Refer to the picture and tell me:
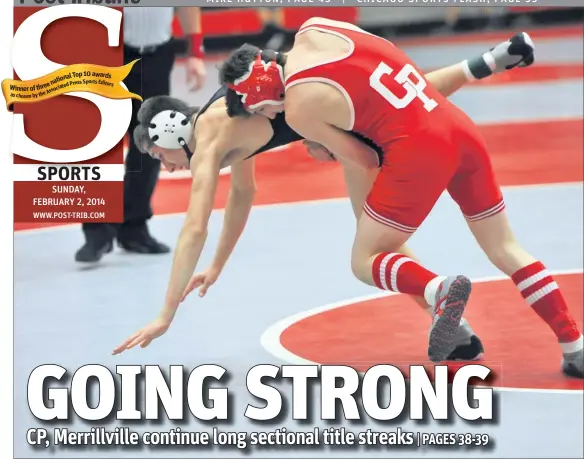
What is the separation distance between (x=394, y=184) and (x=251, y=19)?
290cm

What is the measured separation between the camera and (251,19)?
24.1ft

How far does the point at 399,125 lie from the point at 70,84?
1.11m

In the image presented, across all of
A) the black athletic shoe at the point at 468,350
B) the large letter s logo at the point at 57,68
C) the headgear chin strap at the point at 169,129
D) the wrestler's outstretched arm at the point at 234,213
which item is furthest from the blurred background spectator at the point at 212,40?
the black athletic shoe at the point at 468,350

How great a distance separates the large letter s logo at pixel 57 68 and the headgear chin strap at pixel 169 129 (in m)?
0.15

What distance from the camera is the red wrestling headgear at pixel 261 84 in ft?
15.1

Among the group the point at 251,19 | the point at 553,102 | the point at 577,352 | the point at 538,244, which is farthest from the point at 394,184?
the point at 553,102

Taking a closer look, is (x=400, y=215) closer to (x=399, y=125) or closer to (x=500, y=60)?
(x=399, y=125)

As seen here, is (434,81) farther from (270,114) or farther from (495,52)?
(270,114)

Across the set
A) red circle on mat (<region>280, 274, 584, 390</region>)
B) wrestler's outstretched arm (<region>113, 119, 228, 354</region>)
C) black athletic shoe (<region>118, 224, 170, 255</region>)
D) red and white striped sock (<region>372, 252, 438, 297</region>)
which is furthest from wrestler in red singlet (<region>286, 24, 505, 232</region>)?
black athletic shoe (<region>118, 224, 170, 255</region>)

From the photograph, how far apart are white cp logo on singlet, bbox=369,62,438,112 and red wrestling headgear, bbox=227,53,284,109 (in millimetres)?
289

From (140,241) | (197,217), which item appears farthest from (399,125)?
(140,241)

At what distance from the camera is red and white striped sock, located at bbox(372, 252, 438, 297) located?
462 cm

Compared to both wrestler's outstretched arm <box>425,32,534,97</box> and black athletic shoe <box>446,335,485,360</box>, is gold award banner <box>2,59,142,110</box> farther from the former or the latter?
black athletic shoe <box>446,335,485,360</box>

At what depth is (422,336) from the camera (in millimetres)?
5473
